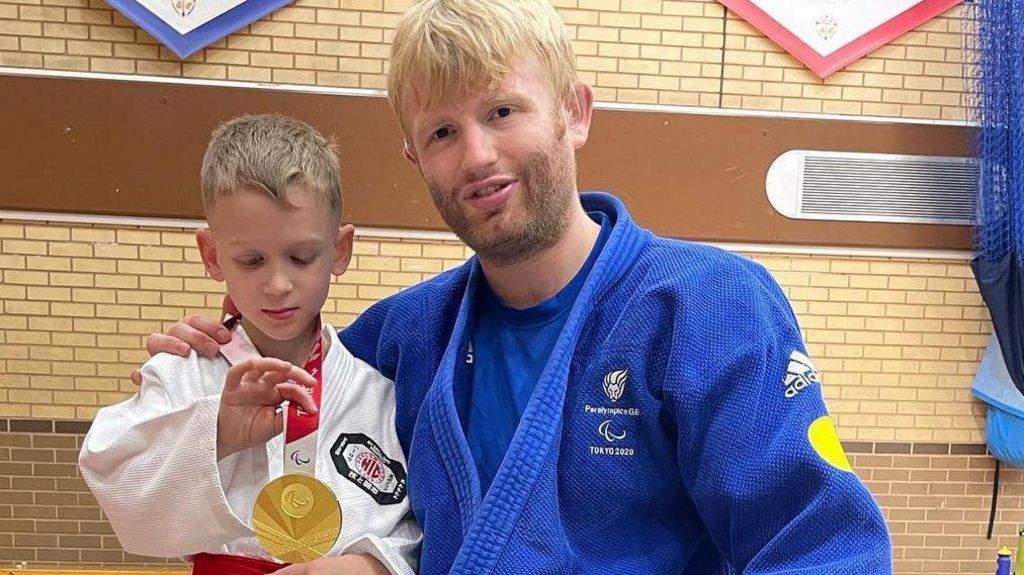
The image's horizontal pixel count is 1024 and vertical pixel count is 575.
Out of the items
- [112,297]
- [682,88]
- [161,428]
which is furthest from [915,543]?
[112,297]

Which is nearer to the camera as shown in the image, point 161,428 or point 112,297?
point 161,428

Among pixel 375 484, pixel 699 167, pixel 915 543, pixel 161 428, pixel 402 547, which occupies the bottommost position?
pixel 915 543

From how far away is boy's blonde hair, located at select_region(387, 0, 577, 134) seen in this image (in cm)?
127

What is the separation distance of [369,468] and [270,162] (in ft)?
2.09

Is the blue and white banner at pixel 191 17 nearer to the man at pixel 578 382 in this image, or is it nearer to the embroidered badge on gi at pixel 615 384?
the man at pixel 578 382

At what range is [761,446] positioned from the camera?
1143 millimetres

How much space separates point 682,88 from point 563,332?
102 inches

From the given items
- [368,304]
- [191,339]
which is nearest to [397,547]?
[191,339]

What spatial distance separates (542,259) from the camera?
4.65 feet

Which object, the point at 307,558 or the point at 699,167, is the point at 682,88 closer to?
the point at 699,167

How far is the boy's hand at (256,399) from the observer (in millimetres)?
1307

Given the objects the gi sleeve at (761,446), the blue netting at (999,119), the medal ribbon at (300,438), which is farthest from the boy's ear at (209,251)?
the blue netting at (999,119)

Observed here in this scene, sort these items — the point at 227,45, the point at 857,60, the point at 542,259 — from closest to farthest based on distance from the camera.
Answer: the point at 542,259 < the point at 227,45 < the point at 857,60

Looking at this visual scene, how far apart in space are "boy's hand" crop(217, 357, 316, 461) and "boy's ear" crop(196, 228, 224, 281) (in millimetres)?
311
